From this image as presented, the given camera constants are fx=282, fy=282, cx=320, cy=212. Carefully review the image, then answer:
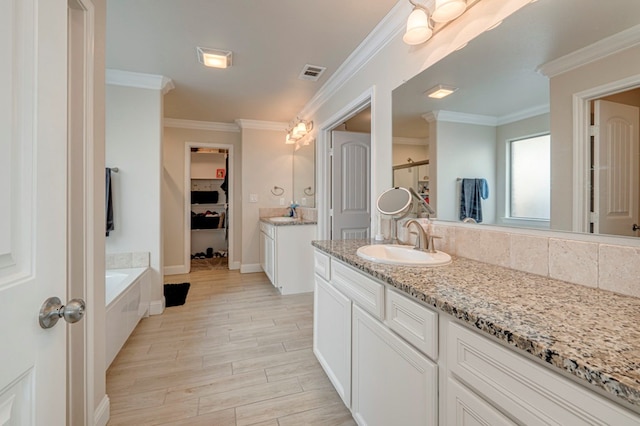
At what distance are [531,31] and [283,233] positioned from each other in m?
2.88

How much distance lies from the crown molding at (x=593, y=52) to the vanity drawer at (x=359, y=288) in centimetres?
104

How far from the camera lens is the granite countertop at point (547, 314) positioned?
0.50 metres

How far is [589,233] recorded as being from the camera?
37.4 inches

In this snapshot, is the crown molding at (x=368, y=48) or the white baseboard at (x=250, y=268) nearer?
the crown molding at (x=368, y=48)

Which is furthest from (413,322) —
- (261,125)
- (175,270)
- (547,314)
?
(175,270)

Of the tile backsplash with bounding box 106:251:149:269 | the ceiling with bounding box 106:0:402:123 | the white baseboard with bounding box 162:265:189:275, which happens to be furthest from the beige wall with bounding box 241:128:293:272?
the tile backsplash with bounding box 106:251:149:269

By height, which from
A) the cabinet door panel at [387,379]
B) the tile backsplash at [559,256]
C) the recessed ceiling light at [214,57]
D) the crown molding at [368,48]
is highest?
the recessed ceiling light at [214,57]

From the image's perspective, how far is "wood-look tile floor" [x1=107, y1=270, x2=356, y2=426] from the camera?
1524mm

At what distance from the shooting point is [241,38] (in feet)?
7.13

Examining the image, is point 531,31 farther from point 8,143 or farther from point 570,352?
point 8,143

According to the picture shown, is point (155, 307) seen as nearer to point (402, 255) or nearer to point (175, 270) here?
point (175, 270)

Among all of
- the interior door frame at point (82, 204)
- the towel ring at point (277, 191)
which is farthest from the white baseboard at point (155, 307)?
the towel ring at point (277, 191)

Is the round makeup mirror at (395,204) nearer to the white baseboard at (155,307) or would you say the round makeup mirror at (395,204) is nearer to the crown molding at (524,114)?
the crown molding at (524,114)

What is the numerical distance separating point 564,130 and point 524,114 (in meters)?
0.18
